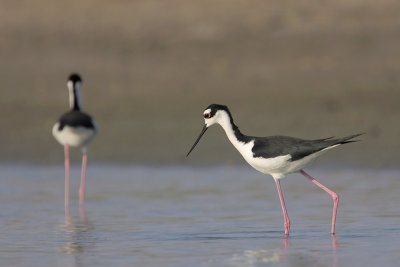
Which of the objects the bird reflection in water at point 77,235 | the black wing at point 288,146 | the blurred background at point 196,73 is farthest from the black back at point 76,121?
Answer: the black wing at point 288,146

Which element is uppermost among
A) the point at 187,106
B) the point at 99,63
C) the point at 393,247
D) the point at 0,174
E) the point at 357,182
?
the point at 99,63

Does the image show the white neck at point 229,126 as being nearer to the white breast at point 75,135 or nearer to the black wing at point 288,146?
the black wing at point 288,146

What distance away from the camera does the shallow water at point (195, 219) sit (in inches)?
312

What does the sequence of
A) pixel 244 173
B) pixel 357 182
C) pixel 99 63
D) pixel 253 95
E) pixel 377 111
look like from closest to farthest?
pixel 357 182 → pixel 244 173 → pixel 377 111 → pixel 253 95 → pixel 99 63

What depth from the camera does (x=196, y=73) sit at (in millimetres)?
18375

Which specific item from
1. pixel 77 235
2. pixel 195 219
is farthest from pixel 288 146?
pixel 77 235

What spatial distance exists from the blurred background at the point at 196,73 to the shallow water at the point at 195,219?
1.30 m

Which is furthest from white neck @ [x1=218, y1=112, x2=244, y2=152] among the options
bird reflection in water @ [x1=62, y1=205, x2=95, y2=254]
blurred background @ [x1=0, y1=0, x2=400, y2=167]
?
blurred background @ [x1=0, y1=0, x2=400, y2=167]

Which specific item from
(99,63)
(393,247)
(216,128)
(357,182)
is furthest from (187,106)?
(393,247)

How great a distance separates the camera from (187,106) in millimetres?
17109

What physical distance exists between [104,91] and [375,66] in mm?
4521

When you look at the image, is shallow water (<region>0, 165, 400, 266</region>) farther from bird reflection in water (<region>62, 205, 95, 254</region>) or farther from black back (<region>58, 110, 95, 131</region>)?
black back (<region>58, 110, 95, 131</region>)

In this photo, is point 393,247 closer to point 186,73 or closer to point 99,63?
point 186,73

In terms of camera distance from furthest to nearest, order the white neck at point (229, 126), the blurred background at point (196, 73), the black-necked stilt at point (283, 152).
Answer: the blurred background at point (196, 73) → the white neck at point (229, 126) → the black-necked stilt at point (283, 152)
